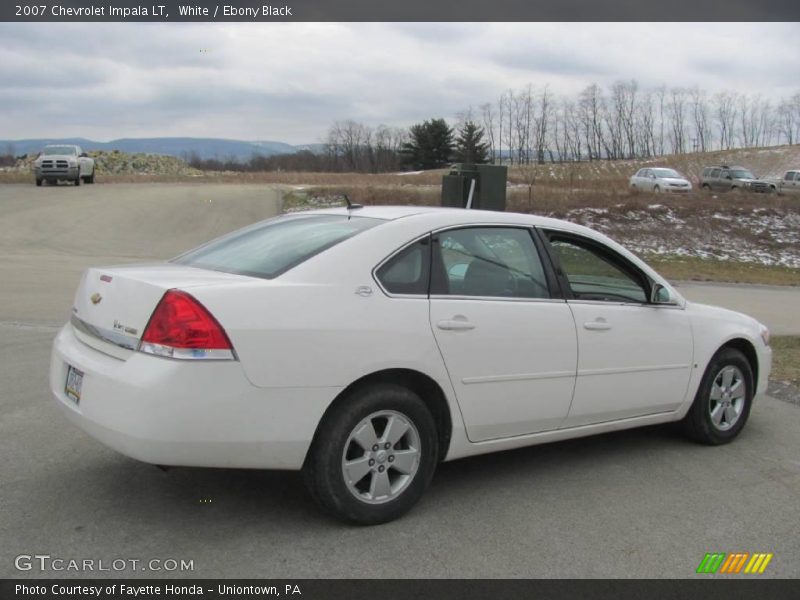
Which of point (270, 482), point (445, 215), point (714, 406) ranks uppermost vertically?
point (445, 215)

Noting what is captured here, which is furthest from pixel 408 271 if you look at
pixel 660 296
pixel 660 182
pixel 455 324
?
pixel 660 182

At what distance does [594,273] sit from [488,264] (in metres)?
1.03

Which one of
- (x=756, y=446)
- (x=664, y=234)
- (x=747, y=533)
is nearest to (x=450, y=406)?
(x=747, y=533)

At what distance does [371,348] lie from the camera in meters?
4.02

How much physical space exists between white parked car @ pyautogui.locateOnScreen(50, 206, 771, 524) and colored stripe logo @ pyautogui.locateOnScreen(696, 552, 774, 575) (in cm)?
122

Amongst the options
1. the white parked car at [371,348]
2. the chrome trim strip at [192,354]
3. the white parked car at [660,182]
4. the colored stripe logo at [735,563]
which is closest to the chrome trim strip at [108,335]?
the white parked car at [371,348]

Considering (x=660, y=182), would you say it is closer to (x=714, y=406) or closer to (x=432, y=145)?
(x=714, y=406)

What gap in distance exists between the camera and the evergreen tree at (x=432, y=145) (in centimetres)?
8962
